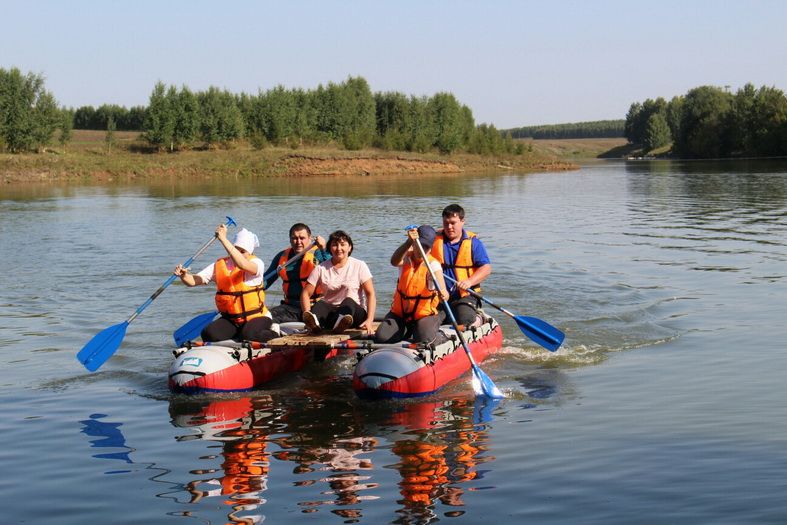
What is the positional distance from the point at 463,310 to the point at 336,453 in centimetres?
406

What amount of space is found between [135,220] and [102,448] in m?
22.9

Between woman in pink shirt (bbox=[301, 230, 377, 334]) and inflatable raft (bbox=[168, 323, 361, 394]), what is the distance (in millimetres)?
208

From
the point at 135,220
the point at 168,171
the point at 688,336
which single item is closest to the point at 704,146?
the point at 168,171

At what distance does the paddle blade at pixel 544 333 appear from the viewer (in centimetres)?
1105

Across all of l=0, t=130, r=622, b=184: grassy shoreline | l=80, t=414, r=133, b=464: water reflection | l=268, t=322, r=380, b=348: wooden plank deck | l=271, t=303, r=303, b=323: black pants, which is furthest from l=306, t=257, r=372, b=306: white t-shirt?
l=0, t=130, r=622, b=184: grassy shoreline

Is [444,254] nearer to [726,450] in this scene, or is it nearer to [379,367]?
[379,367]

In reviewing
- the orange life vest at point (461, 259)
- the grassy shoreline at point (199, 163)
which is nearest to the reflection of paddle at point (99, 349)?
the orange life vest at point (461, 259)

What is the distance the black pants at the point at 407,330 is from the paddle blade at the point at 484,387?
0.69 metres

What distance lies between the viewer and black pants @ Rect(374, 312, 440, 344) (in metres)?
9.77

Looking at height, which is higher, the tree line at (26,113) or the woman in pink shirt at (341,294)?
the tree line at (26,113)

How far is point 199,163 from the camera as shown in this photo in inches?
2539

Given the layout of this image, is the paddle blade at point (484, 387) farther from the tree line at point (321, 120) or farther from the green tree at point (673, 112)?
the green tree at point (673, 112)

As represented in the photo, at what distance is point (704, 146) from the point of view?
322ft

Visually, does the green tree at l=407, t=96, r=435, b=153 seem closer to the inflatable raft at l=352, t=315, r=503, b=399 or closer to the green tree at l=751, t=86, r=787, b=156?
the green tree at l=751, t=86, r=787, b=156
